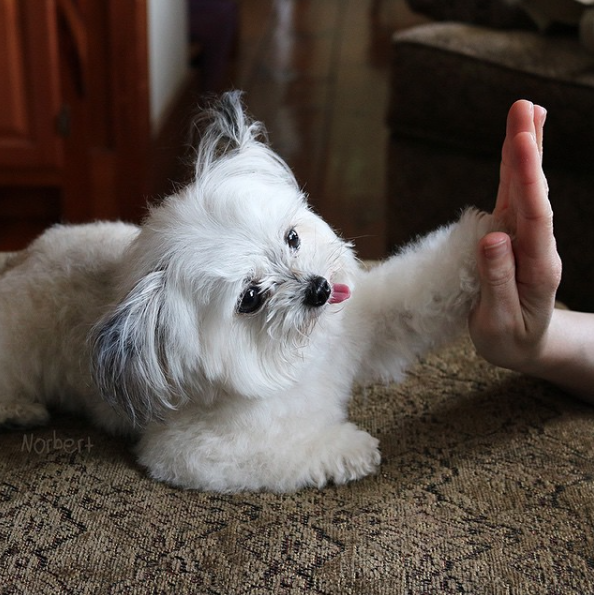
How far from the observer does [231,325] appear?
902mm

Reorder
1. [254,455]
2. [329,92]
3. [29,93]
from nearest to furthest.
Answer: [254,455] < [29,93] < [329,92]

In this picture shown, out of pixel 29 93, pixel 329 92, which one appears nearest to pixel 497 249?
pixel 29 93

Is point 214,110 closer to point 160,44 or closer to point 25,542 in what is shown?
point 25,542

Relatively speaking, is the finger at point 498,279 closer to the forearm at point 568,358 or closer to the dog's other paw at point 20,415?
the forearm at point 568,358

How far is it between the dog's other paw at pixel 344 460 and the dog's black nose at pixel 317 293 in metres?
0.18

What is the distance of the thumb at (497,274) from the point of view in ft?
2.86

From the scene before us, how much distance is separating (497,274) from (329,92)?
3115mm

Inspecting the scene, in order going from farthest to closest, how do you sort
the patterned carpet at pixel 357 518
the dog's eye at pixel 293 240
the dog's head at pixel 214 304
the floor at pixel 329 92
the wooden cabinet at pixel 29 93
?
the floor at pixel 329 92
the wooden cabinet at pixel 29 93
the dog's eye at pixel 293 240
the dog's head at pixel 214 304
the patterned carpet at pixel 357 518

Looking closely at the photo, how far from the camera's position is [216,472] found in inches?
36.7

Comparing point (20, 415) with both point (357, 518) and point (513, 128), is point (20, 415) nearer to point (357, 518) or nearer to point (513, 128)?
point (357, 518)

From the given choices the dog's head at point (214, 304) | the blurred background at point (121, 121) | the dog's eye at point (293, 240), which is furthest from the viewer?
the blurred background at point (121, 121)

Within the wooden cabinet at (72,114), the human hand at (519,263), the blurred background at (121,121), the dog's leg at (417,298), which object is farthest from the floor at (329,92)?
the human hand at (519,263)

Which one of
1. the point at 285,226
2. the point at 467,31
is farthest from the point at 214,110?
the point at 467,31

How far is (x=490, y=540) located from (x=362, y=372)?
0.33 m
